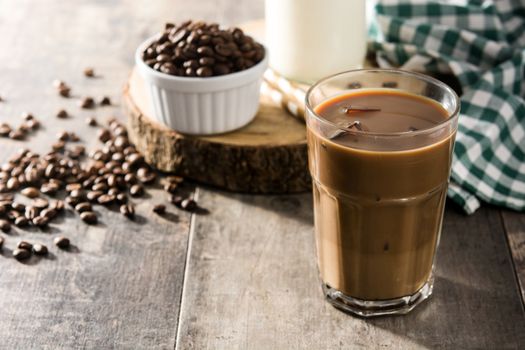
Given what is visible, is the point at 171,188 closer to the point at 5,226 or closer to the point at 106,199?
the point at 106,199

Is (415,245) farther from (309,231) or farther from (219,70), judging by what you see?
(219,70)

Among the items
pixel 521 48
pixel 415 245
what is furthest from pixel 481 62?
pixel 415 245

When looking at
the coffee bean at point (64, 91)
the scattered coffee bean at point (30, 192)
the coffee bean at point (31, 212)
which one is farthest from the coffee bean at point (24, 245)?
the coffee bean at point (64, 91)

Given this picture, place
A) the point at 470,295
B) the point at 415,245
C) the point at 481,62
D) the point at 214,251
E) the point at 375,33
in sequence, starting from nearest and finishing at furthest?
the point at 415,245 → the point at 470,295 → the point at 214,251 → the point at 481,62 → the point at 375,33

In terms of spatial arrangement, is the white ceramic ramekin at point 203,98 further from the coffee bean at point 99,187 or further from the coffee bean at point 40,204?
the coffee bean at point 40,204

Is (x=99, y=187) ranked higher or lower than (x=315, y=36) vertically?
lower

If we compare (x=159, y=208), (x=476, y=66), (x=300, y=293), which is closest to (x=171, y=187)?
(x=159, y=208)
